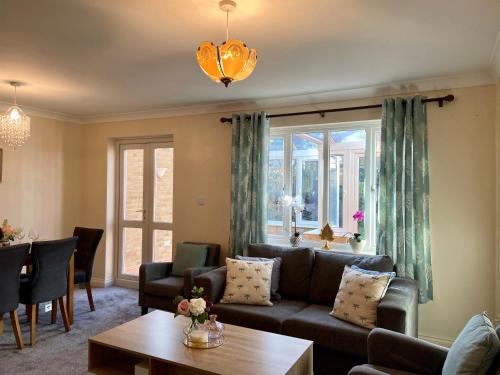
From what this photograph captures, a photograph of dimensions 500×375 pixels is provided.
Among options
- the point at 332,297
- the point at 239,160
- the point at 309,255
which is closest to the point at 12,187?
the point at 239,160

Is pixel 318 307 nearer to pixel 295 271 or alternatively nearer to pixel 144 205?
pixel 295 271

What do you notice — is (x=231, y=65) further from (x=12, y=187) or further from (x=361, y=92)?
(x=12, y=187)

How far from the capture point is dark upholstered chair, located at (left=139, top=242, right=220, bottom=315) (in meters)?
3.80

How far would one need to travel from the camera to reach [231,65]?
198 centimetres

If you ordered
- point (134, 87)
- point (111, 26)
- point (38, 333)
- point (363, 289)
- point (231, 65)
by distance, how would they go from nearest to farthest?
1. point (231, 65)
2. point (111, 26)
3. point (363, 289)
4. point (38, 333)
5. point (134, 87)

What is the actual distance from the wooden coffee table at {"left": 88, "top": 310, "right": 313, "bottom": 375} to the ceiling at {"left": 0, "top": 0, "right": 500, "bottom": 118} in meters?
2.03

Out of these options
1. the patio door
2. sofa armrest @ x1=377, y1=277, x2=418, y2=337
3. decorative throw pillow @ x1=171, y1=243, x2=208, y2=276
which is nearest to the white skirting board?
the patio door

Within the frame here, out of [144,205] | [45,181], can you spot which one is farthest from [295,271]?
[45,181]

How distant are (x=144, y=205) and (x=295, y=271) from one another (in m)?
2.76

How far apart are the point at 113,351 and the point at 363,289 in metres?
1.90

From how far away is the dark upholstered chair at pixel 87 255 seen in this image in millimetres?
4270

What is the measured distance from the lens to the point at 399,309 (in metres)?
2.61

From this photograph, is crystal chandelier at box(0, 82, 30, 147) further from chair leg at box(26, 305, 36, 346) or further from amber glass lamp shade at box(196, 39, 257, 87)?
amber glass lamp shade at box(196, 39, 257, 87)

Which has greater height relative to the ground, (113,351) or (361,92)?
(361,92)
